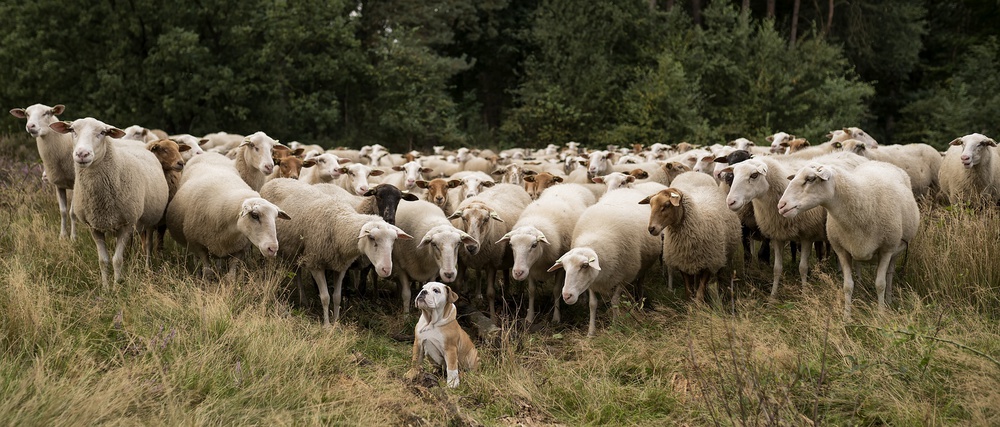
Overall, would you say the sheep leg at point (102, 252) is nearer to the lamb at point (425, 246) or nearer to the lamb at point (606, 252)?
the lamb at point (425, 246)

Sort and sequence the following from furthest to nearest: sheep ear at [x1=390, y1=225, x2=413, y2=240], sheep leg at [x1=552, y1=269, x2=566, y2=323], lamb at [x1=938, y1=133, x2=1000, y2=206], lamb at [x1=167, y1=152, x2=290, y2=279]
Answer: lamb at [x1=938, y1=133, x2=1000, y2=206], sheep leg at [x1=552, y1=269, x2=566, y2=323], sheep ear at [x1=390, y1=225, x2=413, y2=240], lamb at [x1=167, y1=152, x2=290, y2=279]

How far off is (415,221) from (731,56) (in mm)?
20389

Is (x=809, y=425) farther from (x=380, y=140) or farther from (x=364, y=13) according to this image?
(x=364, y=13)

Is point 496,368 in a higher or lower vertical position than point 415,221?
lower

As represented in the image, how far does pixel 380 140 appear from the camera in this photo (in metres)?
28.3

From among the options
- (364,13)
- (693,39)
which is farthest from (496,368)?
(364,13)

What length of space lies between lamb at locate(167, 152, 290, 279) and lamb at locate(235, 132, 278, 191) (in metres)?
0.90

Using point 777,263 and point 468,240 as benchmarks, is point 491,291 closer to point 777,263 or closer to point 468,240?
point 468,240

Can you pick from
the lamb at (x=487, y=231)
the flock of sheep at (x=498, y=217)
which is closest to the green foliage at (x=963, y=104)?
the flock of sheep at (x=498, y=217)

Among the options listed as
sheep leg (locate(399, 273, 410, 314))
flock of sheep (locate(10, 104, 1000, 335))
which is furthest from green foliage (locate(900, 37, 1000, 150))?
sheep leg (locate(399, 273, 410, 314))

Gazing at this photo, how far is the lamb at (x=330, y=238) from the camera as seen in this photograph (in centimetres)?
707

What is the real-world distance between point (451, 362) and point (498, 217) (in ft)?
8.69

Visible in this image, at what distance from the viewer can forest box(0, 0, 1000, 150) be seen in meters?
21.3

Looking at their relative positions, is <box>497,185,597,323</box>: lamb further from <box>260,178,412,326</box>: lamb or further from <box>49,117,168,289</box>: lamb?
<box>49,117,168,289</box>: lamb
